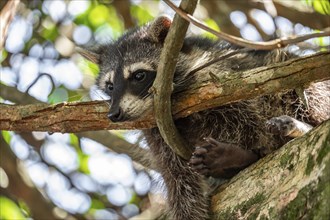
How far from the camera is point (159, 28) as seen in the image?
552 cm

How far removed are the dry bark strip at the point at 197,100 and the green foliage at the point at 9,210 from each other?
263cm

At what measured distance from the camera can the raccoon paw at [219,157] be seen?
5035mm

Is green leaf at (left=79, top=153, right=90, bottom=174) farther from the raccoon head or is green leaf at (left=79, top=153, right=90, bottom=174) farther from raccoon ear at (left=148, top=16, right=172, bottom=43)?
raccoon ear at (left=148, top=16, right=172, bottom=43)

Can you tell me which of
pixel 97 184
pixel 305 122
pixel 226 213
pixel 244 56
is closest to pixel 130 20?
pixel 97 184

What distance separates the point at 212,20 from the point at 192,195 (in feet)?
9.76

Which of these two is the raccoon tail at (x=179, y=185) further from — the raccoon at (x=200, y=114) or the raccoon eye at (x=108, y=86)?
the raccoon eye at (x=108, y=86)

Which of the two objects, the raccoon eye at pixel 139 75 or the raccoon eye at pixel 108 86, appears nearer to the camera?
the raccoon eye at pixel 139 75

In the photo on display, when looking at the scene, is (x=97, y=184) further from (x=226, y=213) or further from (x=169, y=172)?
(x=226, y=213)

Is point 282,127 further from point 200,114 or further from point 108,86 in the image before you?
point 108,86

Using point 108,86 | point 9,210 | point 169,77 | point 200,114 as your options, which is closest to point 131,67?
point 108,86

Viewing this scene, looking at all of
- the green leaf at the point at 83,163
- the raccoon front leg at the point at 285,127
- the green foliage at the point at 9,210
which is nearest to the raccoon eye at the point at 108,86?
the raccoon front leg at the point at 285,127

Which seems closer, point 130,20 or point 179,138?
point 179,138

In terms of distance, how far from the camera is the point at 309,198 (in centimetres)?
364

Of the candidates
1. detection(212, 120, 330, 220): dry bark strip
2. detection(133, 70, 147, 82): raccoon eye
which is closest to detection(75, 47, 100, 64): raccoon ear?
detection(133, 70, 147, 82): raccoon eye
